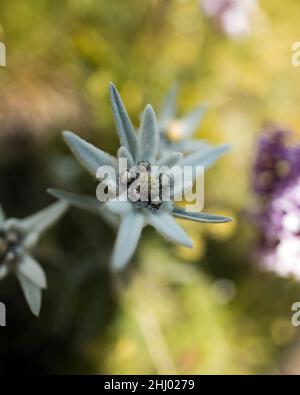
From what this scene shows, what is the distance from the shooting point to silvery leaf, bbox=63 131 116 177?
3.42 ft

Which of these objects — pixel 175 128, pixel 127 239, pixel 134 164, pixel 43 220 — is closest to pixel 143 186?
pixel 134 164

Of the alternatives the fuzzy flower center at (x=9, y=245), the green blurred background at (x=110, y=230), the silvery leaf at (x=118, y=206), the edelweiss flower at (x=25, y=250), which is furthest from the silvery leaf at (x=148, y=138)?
the green blurred background at (x=110, y=230)

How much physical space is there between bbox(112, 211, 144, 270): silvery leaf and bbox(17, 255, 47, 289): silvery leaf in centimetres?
28

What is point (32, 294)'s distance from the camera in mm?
1212

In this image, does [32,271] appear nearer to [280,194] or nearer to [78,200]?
[78,200]

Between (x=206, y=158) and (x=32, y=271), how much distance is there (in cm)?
50

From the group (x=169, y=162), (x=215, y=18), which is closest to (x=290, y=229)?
(x=169, y=162)

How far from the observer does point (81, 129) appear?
6.30ft

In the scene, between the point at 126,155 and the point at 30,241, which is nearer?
the point at 126,155

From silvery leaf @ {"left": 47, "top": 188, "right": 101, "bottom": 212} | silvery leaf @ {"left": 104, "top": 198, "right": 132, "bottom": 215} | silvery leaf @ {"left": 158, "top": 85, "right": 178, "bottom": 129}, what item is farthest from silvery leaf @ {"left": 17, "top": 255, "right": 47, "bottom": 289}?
silvery leaf @ {"left": 158, "top": 85, "right": 178, "bottom": 129}

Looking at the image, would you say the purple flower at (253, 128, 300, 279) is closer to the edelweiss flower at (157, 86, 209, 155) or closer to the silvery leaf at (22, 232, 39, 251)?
the edelweiss flower at (157, 86, 209, 155)

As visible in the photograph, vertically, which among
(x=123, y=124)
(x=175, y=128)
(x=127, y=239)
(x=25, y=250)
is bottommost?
(x=127, y=239)
